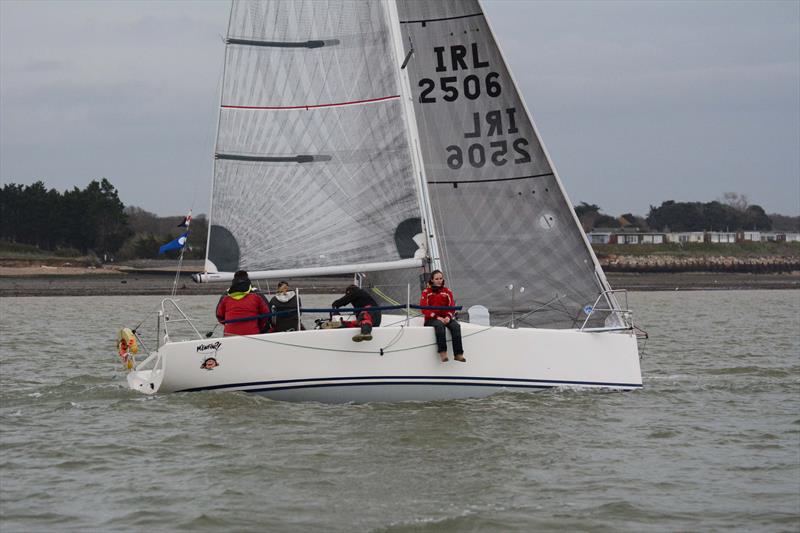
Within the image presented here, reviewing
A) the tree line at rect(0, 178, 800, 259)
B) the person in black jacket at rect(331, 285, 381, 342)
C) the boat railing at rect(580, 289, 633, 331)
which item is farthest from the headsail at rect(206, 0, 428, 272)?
the tree line at rect(0, 178, 800, 259)

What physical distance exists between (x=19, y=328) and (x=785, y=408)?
23.0 metres

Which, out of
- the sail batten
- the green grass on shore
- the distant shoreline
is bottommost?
the distant shoreline

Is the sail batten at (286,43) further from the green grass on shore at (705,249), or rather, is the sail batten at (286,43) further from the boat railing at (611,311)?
the green grass on shore at (705,249)

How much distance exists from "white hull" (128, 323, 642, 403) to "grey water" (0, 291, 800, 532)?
0.63ft

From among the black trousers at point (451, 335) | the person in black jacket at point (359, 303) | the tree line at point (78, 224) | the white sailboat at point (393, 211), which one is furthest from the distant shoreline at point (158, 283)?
the black trousers at point (451, 335)

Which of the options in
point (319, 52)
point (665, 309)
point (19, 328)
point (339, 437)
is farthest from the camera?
point (665, 309)

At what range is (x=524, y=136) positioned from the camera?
15.9m

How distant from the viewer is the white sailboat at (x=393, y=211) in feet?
44.2

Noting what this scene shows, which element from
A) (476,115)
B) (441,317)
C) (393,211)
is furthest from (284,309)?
(476,115)

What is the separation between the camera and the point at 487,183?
1595 centimetres

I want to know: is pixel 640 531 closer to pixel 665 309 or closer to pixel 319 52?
pixel 319 52

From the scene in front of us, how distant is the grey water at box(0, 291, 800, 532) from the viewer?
29.6 feet

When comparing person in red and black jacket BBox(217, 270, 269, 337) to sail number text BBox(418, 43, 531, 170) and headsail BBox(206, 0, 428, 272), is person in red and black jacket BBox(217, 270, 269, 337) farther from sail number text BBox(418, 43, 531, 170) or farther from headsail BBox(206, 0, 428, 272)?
sail number text BBox(418, 43, 531, 170)

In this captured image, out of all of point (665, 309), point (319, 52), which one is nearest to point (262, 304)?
point (319, 52)
